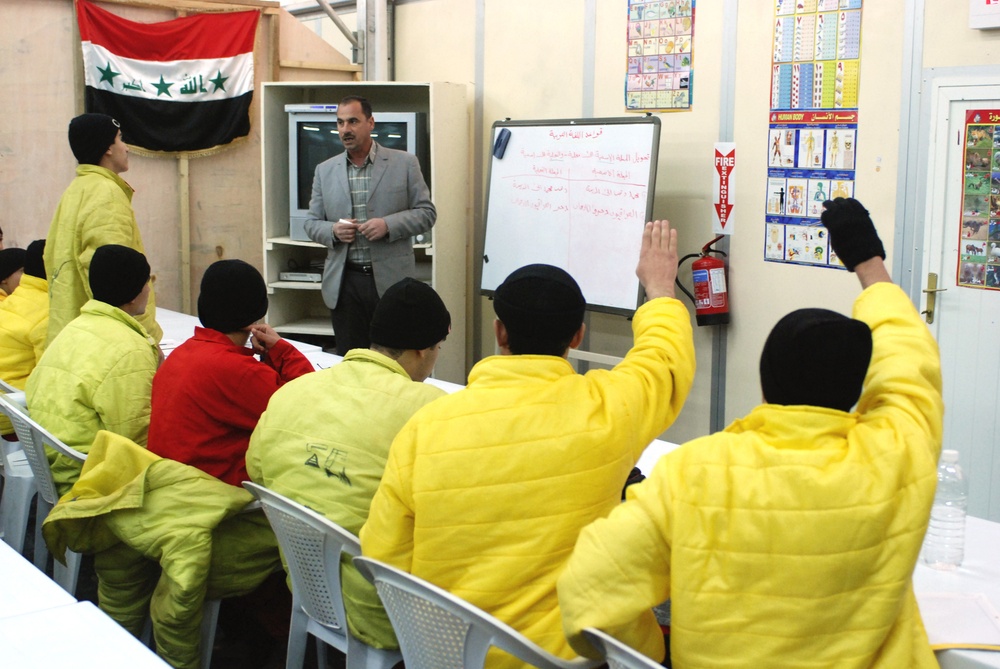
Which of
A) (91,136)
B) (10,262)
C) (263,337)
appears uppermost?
(91,136)

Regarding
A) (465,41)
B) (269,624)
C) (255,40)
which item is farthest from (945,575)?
(255,40)

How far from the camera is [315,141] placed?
18.7ft

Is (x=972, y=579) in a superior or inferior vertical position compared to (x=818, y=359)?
inferior

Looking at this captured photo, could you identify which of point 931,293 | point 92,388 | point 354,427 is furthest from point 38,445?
point 931,293

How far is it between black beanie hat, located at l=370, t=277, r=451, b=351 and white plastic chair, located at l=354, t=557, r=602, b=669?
1.92 ft

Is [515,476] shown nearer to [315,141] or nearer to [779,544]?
[779,544]

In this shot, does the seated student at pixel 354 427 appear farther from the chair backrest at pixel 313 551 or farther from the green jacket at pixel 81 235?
the green jacket at pixel 81 235

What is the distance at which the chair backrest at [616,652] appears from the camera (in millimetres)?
1354

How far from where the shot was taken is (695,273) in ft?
14.7

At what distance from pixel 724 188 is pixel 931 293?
3.35 ft

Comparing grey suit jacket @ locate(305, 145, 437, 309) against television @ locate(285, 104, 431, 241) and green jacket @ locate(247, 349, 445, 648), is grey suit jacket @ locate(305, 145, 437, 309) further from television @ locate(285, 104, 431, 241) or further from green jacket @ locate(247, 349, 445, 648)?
green jacket @ locate(247, 349, 445, 648)

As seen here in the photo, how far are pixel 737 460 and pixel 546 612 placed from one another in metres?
0.50

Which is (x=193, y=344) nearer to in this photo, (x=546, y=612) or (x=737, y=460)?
(x=546, y=612)

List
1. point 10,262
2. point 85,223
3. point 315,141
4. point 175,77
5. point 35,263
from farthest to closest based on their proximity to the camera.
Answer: point 175,77, point 315,141, point 10,262, point 35,263, point 85,223
